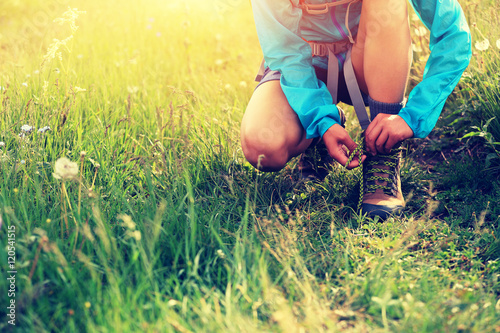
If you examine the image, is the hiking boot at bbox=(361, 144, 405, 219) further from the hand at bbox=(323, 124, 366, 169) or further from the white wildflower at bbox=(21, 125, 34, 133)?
the white wildflower at bbox=(21, 125, 34, 133)

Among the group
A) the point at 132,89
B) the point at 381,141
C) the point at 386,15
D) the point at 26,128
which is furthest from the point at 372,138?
the point at 132,89

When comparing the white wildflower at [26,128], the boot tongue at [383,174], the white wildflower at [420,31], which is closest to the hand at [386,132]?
the boot tongue at [383,174]

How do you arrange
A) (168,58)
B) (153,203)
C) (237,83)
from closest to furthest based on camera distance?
(153,203) → (237,83) → (168,58)

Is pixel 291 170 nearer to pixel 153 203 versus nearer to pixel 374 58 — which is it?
pixel 374 58

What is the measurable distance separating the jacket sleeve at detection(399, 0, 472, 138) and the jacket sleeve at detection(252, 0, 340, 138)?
0.96ft

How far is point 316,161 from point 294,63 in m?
0.47

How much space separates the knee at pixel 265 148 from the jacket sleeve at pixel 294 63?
0.12m

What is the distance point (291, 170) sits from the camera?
79.4 inches

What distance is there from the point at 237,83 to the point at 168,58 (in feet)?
2.09

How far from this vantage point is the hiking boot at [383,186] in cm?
171

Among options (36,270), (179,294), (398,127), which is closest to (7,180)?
(36,270)

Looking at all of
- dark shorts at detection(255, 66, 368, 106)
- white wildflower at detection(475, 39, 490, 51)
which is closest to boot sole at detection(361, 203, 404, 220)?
dark shorts at detection(255, 66, 368, 106)

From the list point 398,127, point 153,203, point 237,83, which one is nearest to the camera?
point 153,203

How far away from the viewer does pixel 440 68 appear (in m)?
1.64
